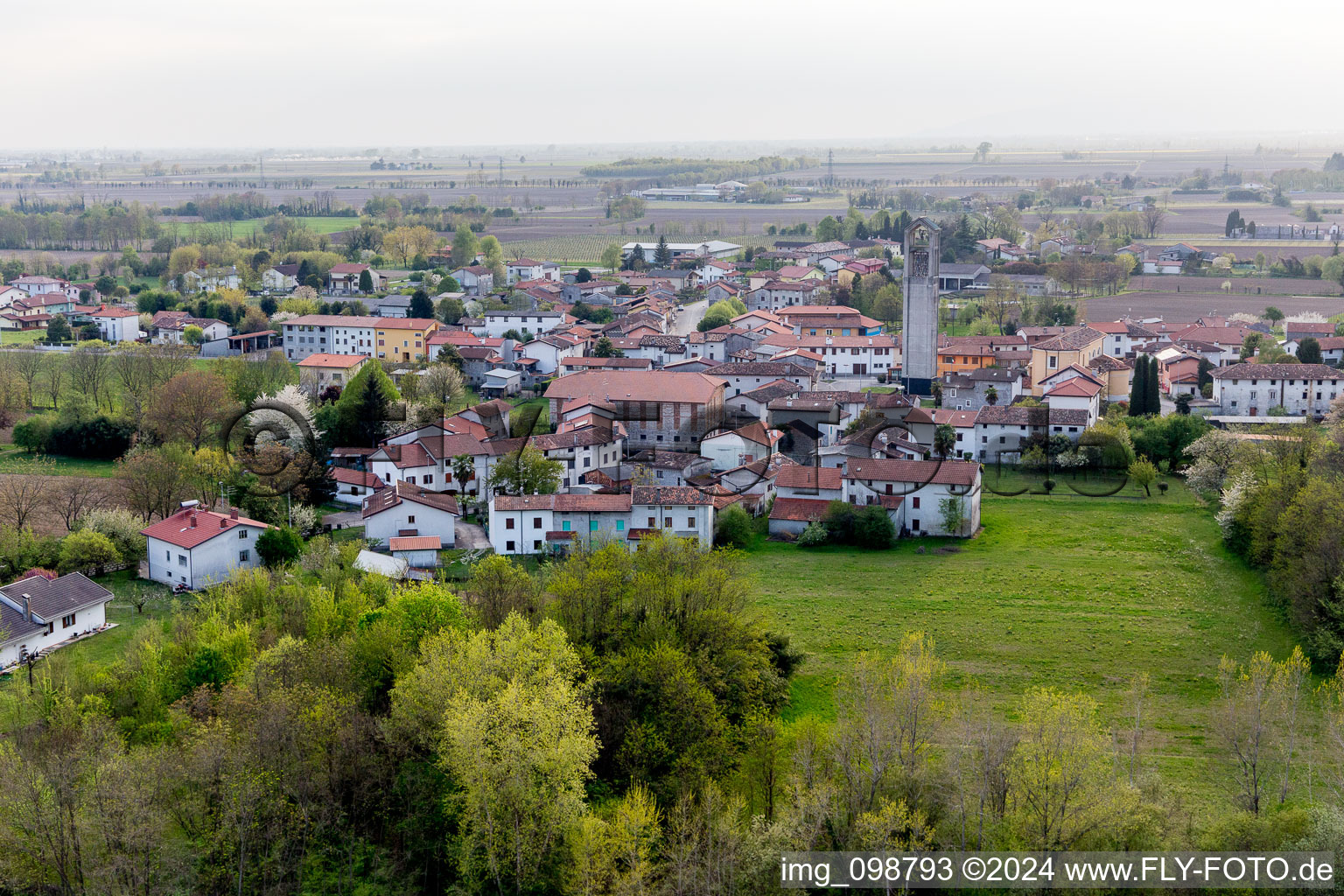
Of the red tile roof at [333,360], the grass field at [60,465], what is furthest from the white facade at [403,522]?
the red tile roof at [333,360]

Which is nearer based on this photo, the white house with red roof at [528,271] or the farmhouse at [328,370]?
the farmhouse at [328,370]

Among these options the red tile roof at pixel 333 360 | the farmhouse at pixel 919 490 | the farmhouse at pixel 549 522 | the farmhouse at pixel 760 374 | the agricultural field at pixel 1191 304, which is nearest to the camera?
the farmhouse at pixel 549 522

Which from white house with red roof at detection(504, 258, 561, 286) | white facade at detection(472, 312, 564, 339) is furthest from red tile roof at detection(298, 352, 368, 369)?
white house with red roof at detection(504, 258, 561, 286)

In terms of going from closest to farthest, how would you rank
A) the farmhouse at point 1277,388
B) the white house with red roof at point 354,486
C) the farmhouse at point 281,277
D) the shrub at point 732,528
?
the shrub at point 732,528
the white house with red roof at point 354,486
the farmhouse at point 1277,388
the farmhouse at point 281,277

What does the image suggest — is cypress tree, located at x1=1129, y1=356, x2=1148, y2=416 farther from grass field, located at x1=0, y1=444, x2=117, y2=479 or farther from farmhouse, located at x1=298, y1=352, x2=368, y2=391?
grass field, located at x1=0, y1=444, x2=117, y2=479

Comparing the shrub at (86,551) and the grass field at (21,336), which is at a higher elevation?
the grass field at (21,336)

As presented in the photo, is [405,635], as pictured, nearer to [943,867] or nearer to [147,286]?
[943,867]

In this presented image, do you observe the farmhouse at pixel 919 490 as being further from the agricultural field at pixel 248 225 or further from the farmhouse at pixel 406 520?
the agricultural field at pixel 248 225

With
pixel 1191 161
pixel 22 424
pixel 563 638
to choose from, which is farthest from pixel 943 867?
pixel 1191 161
